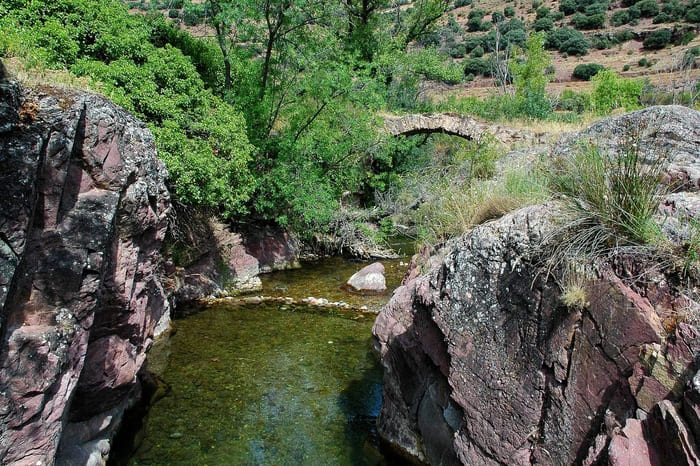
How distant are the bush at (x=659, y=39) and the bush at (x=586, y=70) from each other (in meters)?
8.06

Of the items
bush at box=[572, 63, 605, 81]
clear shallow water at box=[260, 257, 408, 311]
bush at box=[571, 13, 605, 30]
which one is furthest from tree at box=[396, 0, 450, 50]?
bush at box=[571, 13, 605, 30]

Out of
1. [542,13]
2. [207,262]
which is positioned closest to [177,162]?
[207,262]

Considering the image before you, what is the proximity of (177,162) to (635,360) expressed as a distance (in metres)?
8.53

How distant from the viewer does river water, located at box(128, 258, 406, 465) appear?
5.59 meters

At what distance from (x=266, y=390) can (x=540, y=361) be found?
13.9ft

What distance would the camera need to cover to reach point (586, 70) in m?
45.6

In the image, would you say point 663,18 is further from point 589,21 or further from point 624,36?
point 589,21

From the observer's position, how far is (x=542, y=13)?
61812 mm

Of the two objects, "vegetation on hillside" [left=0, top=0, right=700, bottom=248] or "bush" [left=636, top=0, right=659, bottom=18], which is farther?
"bush" [left=636, top=0, right=659, bottom=18]

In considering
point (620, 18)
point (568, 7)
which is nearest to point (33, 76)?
point (620, 18)

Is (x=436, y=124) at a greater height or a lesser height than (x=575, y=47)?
greater

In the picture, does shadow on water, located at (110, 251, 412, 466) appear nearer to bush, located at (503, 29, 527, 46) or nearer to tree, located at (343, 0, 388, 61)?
tree, located at (343, 0, 388, 61)

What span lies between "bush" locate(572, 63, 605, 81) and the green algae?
148 ft

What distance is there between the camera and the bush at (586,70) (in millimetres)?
45241
